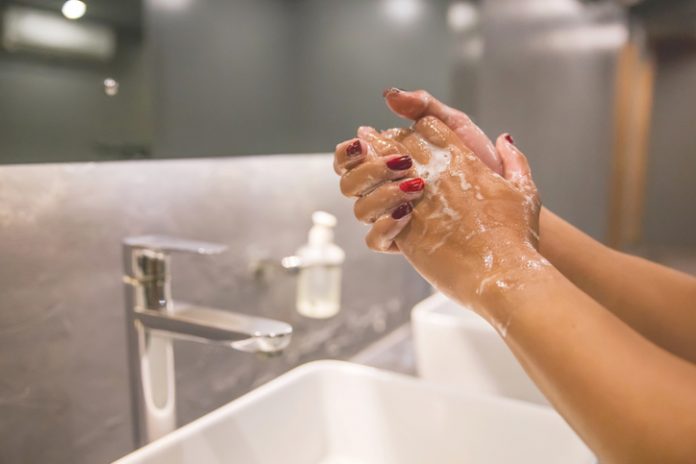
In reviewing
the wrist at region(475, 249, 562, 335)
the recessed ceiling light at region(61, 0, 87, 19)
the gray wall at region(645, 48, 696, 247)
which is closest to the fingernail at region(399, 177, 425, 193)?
the wrist at region(475, 249, 562, 335)

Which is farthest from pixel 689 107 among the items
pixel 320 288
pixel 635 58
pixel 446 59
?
pixel 320 288

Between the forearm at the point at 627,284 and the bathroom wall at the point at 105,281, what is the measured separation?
459 millimetres

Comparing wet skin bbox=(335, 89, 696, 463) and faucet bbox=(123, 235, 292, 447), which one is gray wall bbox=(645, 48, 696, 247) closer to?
wet skin bbox=(335, 89, 696, 463)

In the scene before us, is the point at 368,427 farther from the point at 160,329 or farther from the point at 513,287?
the point at 513,287

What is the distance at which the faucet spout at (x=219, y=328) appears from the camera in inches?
24.3

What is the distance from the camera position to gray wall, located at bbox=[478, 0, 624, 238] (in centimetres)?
139

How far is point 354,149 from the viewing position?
539 mm

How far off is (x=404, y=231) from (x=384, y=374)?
0.40m

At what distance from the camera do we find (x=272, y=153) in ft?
2.61

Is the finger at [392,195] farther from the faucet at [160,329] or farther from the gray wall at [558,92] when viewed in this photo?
the gray wall at [558,92]

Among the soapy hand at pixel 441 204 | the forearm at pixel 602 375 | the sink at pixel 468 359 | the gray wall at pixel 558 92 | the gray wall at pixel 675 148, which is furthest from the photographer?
the gray wall at pixel 675 148

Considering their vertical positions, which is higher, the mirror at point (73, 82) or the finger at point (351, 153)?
the mirror at point (73, 82)

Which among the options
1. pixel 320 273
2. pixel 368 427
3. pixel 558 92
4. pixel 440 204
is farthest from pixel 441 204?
pixel 558 92

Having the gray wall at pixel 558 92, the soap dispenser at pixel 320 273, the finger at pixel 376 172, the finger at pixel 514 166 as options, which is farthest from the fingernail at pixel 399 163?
the gray wall at pixel 558 92
